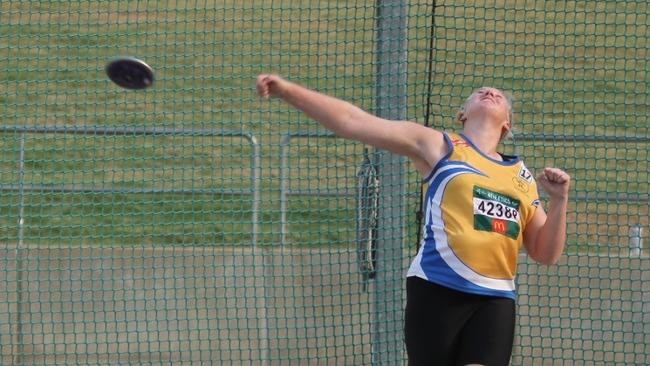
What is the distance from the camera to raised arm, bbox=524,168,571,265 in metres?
4.24

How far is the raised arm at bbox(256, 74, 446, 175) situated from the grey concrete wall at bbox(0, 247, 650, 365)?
246cm

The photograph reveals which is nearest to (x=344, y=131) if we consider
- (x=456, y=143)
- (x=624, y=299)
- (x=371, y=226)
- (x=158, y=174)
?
(x=456, y=143)

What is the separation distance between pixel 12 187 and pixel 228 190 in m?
1.51

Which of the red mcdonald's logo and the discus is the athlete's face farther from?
the discus

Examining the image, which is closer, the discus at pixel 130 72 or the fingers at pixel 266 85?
the fingers at pixel 266 85

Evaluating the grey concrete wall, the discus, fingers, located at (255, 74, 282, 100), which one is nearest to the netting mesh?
the grey concrete wall

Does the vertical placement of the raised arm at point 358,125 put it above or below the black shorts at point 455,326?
above

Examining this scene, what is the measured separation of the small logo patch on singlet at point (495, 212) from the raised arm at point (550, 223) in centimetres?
17

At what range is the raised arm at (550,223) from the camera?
13.9ft

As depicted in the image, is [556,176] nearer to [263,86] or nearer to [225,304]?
[263,86]

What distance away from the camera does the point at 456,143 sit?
4.15 meters

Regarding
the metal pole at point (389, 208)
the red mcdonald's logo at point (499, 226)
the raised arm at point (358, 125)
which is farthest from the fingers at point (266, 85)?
the metal pole at point (389, 208)

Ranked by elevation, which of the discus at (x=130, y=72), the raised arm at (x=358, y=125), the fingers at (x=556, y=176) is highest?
the discus at (x=130, y=72)

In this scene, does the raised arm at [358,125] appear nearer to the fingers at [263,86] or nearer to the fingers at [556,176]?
the fingers at [263,86]
